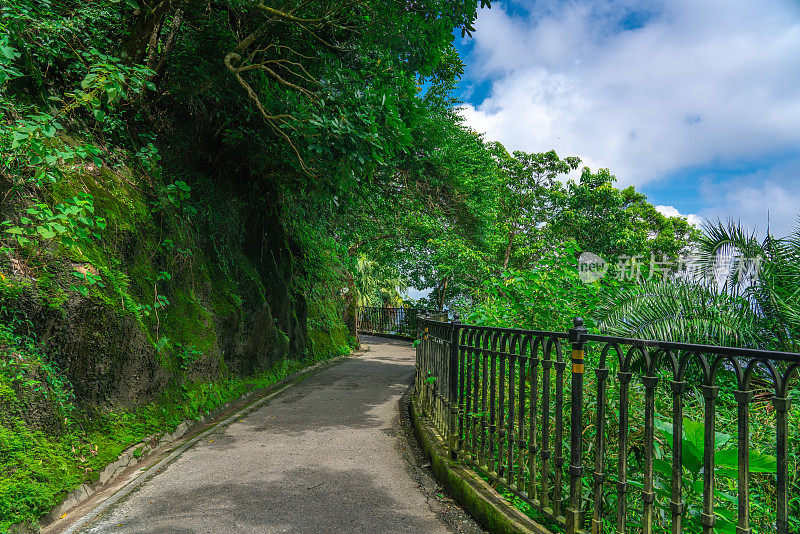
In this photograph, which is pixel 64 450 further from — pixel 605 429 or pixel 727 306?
pixel 727 306

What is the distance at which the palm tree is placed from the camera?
23.4ft

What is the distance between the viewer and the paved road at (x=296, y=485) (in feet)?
12.0

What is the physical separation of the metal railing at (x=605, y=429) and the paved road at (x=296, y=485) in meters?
0.62

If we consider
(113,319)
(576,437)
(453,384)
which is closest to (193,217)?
(113,319)

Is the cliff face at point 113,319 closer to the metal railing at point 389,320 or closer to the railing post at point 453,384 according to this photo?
the railing post at point 453,384

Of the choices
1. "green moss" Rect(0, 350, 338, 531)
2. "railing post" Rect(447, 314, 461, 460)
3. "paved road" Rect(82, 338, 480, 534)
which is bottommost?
"paved road" Rect(82, 338, 480, 534)

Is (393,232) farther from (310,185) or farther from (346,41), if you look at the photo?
(346,41)

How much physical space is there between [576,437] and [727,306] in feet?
21.1

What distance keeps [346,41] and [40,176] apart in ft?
16.5

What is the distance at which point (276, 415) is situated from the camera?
284 inches

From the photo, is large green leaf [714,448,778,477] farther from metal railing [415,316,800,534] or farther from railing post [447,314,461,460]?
railing post [447,314,461,460]

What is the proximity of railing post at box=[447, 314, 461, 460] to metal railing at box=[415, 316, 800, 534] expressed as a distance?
10 mm

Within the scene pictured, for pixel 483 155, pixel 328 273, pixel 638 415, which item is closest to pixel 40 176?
pixel 638 415

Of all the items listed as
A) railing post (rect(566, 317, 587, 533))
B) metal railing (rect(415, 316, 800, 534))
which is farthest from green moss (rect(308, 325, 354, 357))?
railing post (rect(566, 317, 587, 533))
